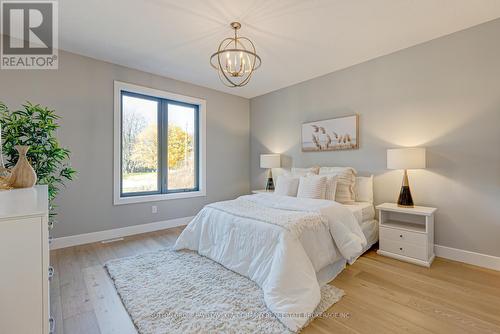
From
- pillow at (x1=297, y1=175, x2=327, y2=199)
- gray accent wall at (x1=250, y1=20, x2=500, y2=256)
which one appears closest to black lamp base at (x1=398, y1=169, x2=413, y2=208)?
gray accent wall at (x1=250, y1=20, x2=500, y2=256)

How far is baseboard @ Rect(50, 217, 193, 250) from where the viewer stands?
120 inches

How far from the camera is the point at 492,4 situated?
220 cm

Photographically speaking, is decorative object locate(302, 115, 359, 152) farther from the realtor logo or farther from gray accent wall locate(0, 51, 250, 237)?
the realtor logo

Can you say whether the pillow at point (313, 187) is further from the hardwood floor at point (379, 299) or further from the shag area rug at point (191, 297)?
the shag area rug at point (191, 297)

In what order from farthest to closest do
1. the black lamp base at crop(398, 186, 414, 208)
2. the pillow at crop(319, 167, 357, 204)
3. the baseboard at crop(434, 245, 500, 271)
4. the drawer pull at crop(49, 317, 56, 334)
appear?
the pillow at crop(319, 167, 357, 204) < the black lamp base at crop(398, 186, 414, 208) < the baseboard at crop(434, 245, 500, 271) < the drawer pull at crop(49, 317, 56, 334)

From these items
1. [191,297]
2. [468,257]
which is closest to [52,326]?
[191,297]

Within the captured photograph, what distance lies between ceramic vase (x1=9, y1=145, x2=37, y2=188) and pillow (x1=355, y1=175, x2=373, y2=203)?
3586 millimetres

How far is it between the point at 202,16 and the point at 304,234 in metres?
2.39

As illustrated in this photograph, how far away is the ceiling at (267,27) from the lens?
221cm

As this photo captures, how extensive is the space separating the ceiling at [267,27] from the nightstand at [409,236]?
6.83 feet

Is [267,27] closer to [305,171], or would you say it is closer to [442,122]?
[305,171]

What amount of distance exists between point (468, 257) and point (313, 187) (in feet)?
6.11

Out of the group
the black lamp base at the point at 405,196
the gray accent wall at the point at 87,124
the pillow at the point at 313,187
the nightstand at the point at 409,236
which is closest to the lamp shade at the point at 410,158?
the black lamp base at the point at 405,196

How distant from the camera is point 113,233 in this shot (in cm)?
346
